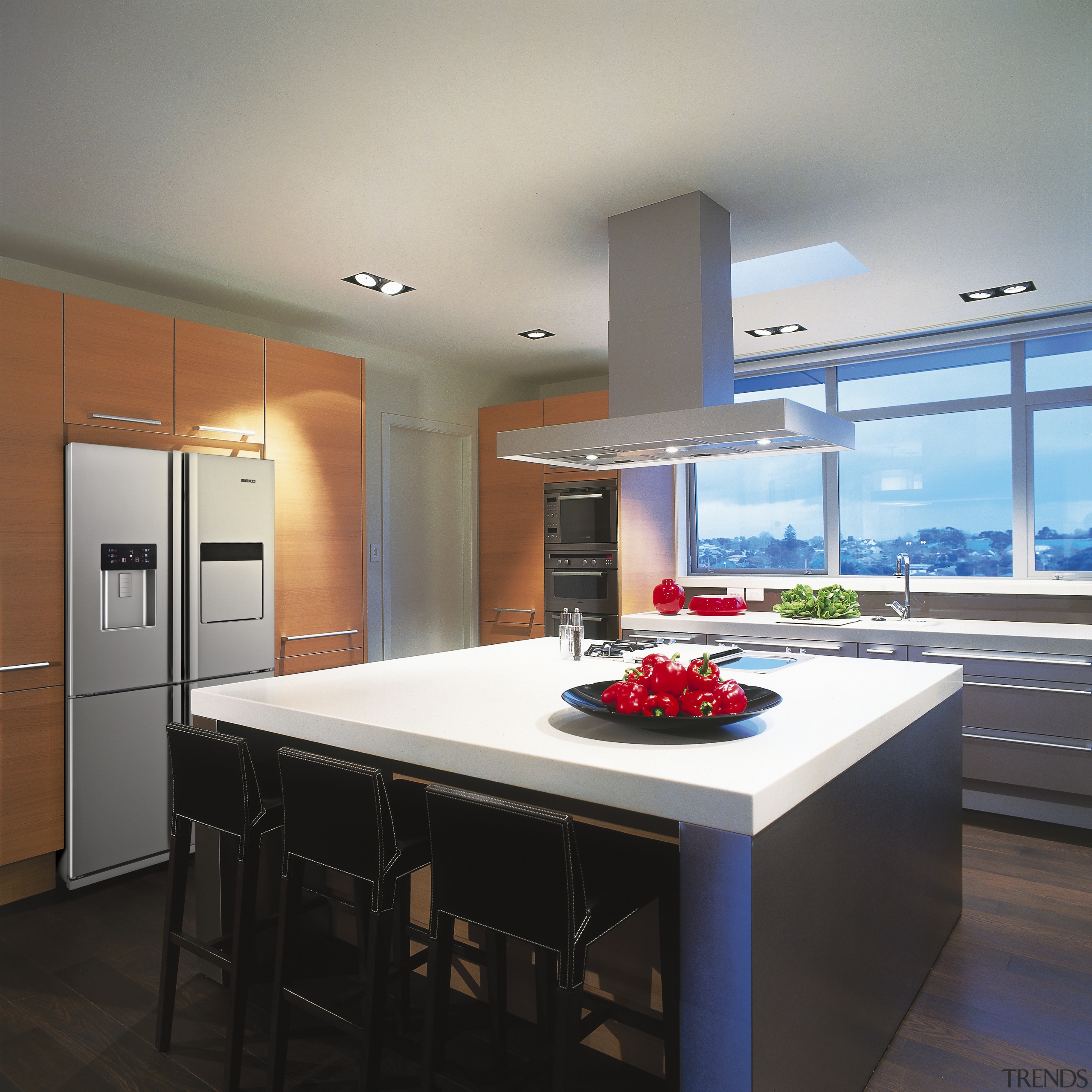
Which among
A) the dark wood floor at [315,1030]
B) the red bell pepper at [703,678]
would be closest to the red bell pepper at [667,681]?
the red bell pepper at [703,678]

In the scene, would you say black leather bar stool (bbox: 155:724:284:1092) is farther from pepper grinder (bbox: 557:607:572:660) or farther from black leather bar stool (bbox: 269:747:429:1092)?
pepper grinder (bbox: 557:607:572:660)

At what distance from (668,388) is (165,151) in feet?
5.82

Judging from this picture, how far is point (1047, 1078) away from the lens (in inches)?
73.9

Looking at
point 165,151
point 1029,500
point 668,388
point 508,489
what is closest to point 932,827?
point 668,388

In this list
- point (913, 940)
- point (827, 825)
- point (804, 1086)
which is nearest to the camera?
point (804, 1086)

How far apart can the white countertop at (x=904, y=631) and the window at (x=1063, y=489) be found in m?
0.41

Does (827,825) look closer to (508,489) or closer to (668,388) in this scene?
(668,388)

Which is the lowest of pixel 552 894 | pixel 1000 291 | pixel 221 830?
pixel 221 830

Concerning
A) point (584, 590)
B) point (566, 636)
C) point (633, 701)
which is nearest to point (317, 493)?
point (566, 636)

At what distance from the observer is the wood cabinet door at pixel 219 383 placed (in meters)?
3.37

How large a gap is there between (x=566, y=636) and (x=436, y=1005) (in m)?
1.57

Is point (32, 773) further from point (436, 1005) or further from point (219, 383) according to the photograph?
point (436, 1005)

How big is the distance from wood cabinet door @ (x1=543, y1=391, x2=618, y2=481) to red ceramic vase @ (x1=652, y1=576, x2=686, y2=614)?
0.75m

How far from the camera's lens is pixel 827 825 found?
163 centimetres
